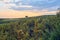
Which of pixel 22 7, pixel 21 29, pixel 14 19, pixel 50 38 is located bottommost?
pixel 50 38

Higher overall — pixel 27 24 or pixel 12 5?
pixel 12 5

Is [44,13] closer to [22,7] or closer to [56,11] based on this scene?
[56,11]

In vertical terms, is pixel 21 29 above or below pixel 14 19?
below

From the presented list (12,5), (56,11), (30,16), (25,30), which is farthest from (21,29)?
(56,11)

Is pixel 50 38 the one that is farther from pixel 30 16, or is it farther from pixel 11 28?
pixel 11 28

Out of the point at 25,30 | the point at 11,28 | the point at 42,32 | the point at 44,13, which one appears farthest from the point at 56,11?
the point at 11,28

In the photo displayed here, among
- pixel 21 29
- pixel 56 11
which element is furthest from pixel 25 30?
pixel 56 11

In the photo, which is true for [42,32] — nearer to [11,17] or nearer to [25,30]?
[25,30]
